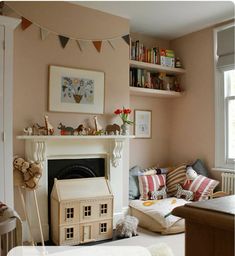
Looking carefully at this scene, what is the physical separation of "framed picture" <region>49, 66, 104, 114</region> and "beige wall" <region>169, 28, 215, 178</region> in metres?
Answer: 1.55

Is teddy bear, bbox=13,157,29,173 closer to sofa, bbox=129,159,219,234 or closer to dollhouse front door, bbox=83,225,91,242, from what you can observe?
dollhouse front door, bbox=83,225,91,242

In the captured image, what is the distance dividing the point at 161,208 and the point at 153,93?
166 centimetres

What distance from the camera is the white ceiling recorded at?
3.47m

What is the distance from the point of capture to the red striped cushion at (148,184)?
3975mm

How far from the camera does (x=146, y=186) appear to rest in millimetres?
3986

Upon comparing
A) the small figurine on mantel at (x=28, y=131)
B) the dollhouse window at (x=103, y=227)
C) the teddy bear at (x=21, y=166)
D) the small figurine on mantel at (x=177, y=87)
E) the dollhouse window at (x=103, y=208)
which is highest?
the small figurine on mantel at (x=177, y=87)

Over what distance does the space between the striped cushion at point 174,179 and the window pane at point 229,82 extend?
1214 millimetres

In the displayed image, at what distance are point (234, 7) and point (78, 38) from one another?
6.36 feet

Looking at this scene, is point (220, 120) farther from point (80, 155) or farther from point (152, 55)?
point (80, 155)

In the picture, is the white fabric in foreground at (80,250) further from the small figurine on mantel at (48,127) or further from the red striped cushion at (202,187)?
the red striped cushion at (202,187)

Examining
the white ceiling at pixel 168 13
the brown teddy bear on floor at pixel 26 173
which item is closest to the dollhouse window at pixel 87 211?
the brown teddy bear on floor at pixel 26 173

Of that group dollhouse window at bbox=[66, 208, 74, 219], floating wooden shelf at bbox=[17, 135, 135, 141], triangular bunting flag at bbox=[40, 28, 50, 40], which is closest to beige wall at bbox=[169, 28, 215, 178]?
floating wooden shelf at bbox=[17, 135, 135, 141]

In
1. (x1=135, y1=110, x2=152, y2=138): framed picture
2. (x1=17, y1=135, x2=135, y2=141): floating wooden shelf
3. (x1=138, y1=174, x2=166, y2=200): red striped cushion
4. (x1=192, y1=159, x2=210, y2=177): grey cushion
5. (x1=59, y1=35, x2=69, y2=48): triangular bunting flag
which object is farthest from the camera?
(x1=135, y1=110, x2=152, y2=138): framed picture

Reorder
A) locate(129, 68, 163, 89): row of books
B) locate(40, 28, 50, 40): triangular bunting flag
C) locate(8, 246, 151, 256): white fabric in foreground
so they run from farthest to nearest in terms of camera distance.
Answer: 1. locate(129, 68, 163, 89): row of books
2. locate(40, 28, 50, 40): triangular bunting flag
3. locate(8, 246, 151, 256): white fabric in foreground
